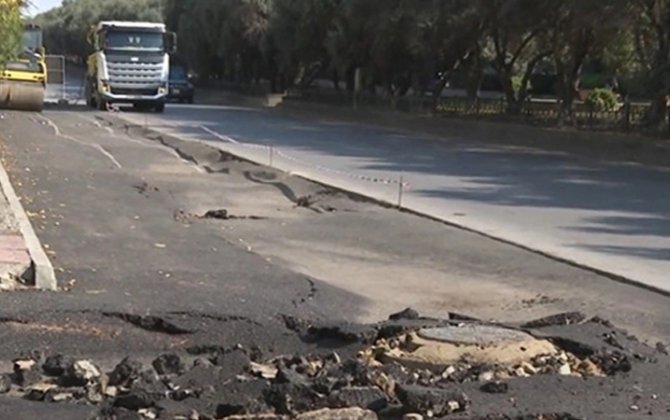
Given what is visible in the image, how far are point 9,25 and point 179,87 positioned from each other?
5276 cm

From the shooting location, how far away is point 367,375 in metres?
8.22

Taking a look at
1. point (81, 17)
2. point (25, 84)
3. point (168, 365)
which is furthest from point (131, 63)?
point (81, 17)

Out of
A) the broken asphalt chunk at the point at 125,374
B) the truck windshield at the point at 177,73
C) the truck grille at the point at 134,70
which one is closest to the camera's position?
the broken asphalt chunk at the point at 125,374

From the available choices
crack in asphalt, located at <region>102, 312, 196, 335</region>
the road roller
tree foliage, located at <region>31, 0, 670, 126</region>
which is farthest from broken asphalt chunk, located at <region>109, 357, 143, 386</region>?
the road roller

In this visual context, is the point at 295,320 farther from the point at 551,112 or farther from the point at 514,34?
the point at 551,112

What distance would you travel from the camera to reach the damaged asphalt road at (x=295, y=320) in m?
7.72

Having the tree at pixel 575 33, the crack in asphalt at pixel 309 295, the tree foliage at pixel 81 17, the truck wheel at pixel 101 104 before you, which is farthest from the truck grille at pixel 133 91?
the tree foliage at pixel 81 17

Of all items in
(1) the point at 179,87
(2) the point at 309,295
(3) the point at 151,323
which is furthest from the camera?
(1) the point at 179,87

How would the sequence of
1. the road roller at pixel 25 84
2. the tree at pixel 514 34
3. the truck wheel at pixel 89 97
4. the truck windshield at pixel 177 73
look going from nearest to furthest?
the tree at pixel 514 34, the road roller at pixel 25 84, the truck wheel at pixel 89 97, the truck windshield at pixel 177 73

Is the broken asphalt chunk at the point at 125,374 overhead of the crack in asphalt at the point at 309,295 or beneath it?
overhead

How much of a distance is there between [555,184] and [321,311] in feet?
48.2

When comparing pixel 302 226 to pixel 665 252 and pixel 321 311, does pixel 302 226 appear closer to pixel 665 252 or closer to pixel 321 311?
pixel 665 252

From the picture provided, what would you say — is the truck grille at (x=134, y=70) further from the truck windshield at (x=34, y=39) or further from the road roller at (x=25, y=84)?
the road roller at (x=25, y=84)

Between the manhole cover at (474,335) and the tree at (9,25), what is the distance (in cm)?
1247
